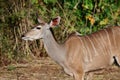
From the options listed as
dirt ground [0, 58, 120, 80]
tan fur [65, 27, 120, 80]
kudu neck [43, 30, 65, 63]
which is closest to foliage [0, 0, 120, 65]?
dirt ground [0, 58, 120, 80]

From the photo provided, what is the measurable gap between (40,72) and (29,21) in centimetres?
138

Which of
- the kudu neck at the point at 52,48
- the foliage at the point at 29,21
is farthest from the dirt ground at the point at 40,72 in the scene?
the kudu neck at the point at 52,48

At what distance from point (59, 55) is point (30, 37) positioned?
0.45 meters

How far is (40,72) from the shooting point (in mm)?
7020

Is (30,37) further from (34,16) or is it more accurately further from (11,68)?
(34,16)

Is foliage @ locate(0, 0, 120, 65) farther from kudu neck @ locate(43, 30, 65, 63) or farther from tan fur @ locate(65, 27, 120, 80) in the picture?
kudu neck @ locate(43, 30, 65, 63)

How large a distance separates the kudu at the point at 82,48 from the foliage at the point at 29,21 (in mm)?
2139

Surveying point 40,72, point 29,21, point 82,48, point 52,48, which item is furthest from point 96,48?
point 29,21

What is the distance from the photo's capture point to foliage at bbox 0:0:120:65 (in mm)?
7688

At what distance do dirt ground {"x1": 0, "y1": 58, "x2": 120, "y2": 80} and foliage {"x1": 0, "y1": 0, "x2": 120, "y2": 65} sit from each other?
334 mm

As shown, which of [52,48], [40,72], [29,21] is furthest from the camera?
[29,21]

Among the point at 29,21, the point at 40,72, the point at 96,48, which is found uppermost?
the point at 96,48

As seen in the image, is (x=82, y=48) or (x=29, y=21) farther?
(x=29, y=21)

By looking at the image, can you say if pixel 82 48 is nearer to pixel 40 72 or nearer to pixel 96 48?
pixel 96 48
